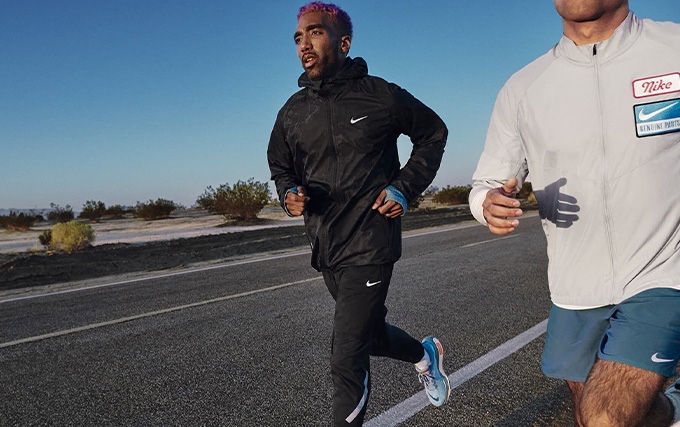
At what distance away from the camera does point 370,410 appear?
338 centimetres

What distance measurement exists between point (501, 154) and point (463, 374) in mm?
2194

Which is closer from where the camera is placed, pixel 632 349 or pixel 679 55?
pixel 632 349

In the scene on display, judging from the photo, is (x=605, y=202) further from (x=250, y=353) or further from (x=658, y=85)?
(x=250, y=353)

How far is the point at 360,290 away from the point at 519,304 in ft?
13.4

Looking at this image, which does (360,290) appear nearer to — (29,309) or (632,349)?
(632,349)

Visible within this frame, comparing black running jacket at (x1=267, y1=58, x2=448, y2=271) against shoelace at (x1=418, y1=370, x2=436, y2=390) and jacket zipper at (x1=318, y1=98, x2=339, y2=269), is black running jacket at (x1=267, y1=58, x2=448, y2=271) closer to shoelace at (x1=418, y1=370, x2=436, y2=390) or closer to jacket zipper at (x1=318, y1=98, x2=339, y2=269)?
jacket zipper at (x1=318, y1=98, x2=339, y2=269)

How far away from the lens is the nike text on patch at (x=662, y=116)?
193cm

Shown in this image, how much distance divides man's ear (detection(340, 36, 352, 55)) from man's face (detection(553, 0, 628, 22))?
1363 millimetres

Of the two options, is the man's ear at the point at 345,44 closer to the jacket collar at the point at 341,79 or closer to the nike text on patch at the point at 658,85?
the jacket collar at the point at 341,79

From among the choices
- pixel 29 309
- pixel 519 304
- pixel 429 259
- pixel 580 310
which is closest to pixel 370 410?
pixel 580 310

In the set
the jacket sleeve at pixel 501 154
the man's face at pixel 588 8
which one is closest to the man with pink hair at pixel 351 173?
the jacket sleeve at pixel 501 154

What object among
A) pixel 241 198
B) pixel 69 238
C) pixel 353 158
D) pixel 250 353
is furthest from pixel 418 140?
pixel 241 198

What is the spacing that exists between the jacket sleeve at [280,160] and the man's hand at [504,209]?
1453mm

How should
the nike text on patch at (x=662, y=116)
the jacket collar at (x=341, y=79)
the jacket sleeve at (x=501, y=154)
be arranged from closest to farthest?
the nike text on patch at (x=662, y=116)
the jacket sleeve at (x=501, y=154)
the jacket collar at (x=341, y=79)
